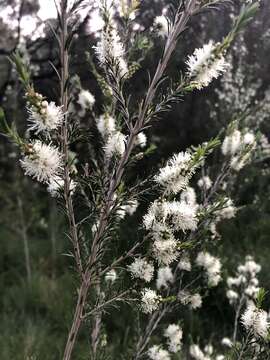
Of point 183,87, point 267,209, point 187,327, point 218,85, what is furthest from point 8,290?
point 183,87

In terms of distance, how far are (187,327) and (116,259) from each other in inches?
147

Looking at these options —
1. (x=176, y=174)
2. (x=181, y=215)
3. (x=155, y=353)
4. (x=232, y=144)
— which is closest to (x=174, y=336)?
(x=155, y=353)

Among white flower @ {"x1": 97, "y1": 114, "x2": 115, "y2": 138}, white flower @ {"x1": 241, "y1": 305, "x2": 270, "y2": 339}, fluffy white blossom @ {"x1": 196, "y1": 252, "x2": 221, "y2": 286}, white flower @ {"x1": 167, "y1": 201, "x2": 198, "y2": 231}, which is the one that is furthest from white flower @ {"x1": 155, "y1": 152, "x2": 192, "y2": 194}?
fluffy white blossom @ {"x1": 196, "y1": 252, "x2": 221, "y2": 286}

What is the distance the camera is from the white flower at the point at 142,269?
69.3 inches

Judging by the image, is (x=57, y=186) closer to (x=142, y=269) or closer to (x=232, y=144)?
(x=142, y=269)

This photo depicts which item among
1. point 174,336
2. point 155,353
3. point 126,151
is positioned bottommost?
point 155,353

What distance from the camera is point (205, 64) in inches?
61.9

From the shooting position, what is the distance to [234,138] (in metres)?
2.62

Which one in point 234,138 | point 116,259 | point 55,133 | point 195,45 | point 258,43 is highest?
point 195,45

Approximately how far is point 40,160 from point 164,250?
524mm

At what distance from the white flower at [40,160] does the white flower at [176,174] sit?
35 centimetres

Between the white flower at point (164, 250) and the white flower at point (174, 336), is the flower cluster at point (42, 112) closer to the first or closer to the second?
the white flower at point (164, 250)

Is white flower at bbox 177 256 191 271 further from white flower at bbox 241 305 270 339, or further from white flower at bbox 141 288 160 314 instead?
white flower at bbox 141 288 160 314

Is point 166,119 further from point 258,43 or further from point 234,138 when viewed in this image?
point 234,138
